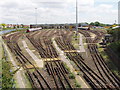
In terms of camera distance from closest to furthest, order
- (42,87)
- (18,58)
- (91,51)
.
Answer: (42,87) → (18,58) → (91,51)

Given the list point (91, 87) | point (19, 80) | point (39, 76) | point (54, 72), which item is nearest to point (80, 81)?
point (91, 87)

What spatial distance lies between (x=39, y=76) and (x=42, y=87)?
3.45m

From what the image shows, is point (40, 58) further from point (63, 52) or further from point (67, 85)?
point (67, 85)

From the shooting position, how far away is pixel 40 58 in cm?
2745

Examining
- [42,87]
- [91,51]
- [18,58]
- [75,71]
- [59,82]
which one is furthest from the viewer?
[91,51]

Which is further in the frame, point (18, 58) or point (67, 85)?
point (18, 58)

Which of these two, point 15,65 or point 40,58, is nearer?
point 15,65

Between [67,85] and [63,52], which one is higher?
[63,52]

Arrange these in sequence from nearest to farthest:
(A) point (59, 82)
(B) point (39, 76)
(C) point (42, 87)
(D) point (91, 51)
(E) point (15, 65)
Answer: (C) point (42, 87), (A) point (59, 82), (B) point (39, 76), (E) point (15, 65), (D) point (91, 51)

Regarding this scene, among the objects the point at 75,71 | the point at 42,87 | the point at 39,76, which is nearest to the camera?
the point at 42,87

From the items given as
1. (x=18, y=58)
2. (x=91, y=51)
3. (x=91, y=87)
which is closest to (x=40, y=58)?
(x=18, y=58)

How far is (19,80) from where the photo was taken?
1883 cm

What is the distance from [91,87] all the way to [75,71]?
190 inches

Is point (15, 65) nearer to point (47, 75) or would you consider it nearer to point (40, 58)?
point (40, 58)
